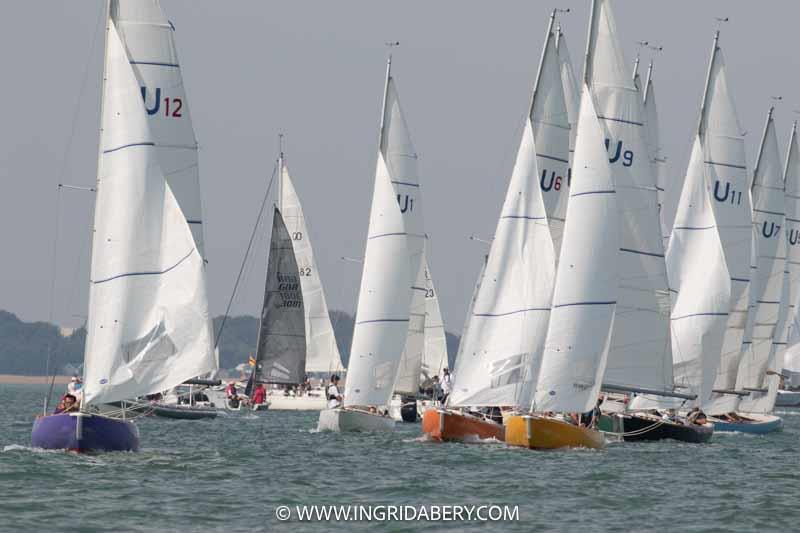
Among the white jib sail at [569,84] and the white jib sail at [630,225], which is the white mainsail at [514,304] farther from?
the white jib sail at [569,84]

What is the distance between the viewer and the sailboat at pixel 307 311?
69.9 m

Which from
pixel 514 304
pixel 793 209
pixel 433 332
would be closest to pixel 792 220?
pixel 793 209

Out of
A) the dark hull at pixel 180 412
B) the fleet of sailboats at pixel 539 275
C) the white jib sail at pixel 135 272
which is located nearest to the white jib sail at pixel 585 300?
the fleet of sailboats at pixel 539 275

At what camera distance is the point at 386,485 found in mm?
30734

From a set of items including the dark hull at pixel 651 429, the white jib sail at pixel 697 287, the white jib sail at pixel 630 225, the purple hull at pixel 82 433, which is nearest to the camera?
the purple hull at pixel 82 433

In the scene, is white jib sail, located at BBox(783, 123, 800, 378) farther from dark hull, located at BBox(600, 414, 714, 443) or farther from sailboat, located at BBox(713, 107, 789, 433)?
dark hull, located at BBox(600, 414, 714, 443)

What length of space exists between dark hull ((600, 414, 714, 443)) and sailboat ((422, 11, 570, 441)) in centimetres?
565

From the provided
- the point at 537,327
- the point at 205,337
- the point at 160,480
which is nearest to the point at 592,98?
the point at 537,327

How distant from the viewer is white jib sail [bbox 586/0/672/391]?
1592 inches

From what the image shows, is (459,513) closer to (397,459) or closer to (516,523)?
(516,523)

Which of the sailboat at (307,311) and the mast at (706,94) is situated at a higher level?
the mast at (706,94)

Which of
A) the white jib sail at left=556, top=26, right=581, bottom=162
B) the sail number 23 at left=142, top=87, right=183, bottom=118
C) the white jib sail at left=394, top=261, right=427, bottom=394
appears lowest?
the white jib sail at left=394, top=261, right=427, bottom=394

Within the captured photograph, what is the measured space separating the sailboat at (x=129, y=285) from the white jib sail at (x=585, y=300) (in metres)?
9.43

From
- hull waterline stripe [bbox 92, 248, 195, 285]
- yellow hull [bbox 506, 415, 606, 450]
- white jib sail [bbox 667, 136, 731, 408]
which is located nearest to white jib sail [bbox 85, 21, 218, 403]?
hull waterline stripe [bbox 92, 248, 195, 285]
